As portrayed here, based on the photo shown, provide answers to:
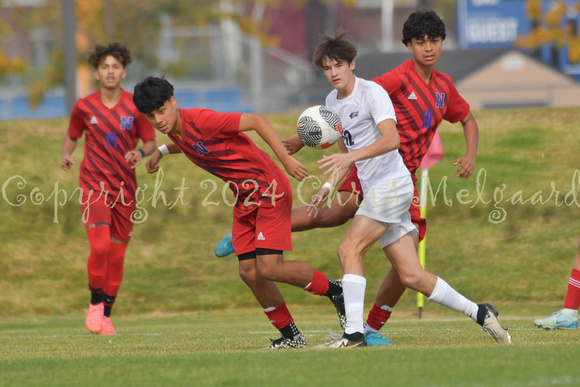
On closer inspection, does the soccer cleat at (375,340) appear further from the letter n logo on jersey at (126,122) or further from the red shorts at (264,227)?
the letter n logo on jersey at (126,122)

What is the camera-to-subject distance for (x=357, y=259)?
21.0ft

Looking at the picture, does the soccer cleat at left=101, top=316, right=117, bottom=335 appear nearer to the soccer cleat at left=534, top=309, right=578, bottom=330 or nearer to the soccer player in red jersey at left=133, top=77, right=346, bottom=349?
the soccer player in red jersey at left=133, top=77, right=346, bottom=349

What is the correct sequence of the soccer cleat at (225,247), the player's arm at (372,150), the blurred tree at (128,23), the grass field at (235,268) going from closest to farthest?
the grass field at (235,268) < the player's arm at (372,150) < the soccer cleat at (225,247) < the blurred tree at (128,23)

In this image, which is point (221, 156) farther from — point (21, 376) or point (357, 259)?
point (21, 376)

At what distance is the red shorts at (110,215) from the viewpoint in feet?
29.1

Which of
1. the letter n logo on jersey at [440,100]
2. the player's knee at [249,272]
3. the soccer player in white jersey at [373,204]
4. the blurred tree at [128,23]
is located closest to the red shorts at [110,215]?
the player's knee at [249,272]

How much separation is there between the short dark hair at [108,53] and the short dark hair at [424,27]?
3.17m

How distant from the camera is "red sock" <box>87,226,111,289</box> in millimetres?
8844

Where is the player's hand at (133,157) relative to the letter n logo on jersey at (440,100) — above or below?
below

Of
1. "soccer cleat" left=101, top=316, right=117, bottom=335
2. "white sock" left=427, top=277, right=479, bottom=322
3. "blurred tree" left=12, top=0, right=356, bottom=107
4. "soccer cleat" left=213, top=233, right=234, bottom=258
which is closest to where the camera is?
"white sock" left=427, top=277, right=479, bottom=322

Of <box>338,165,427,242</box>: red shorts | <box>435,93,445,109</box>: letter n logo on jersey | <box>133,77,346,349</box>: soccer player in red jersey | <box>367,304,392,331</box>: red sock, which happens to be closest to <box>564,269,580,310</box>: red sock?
<box>338,165,427,242</box>: red shorts

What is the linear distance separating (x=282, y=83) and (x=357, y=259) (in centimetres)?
4404

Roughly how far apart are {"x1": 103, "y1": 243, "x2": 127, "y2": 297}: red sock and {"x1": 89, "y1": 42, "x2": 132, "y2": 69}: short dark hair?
1.73 meters

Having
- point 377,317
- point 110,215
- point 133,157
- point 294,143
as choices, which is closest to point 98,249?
point 110,215
